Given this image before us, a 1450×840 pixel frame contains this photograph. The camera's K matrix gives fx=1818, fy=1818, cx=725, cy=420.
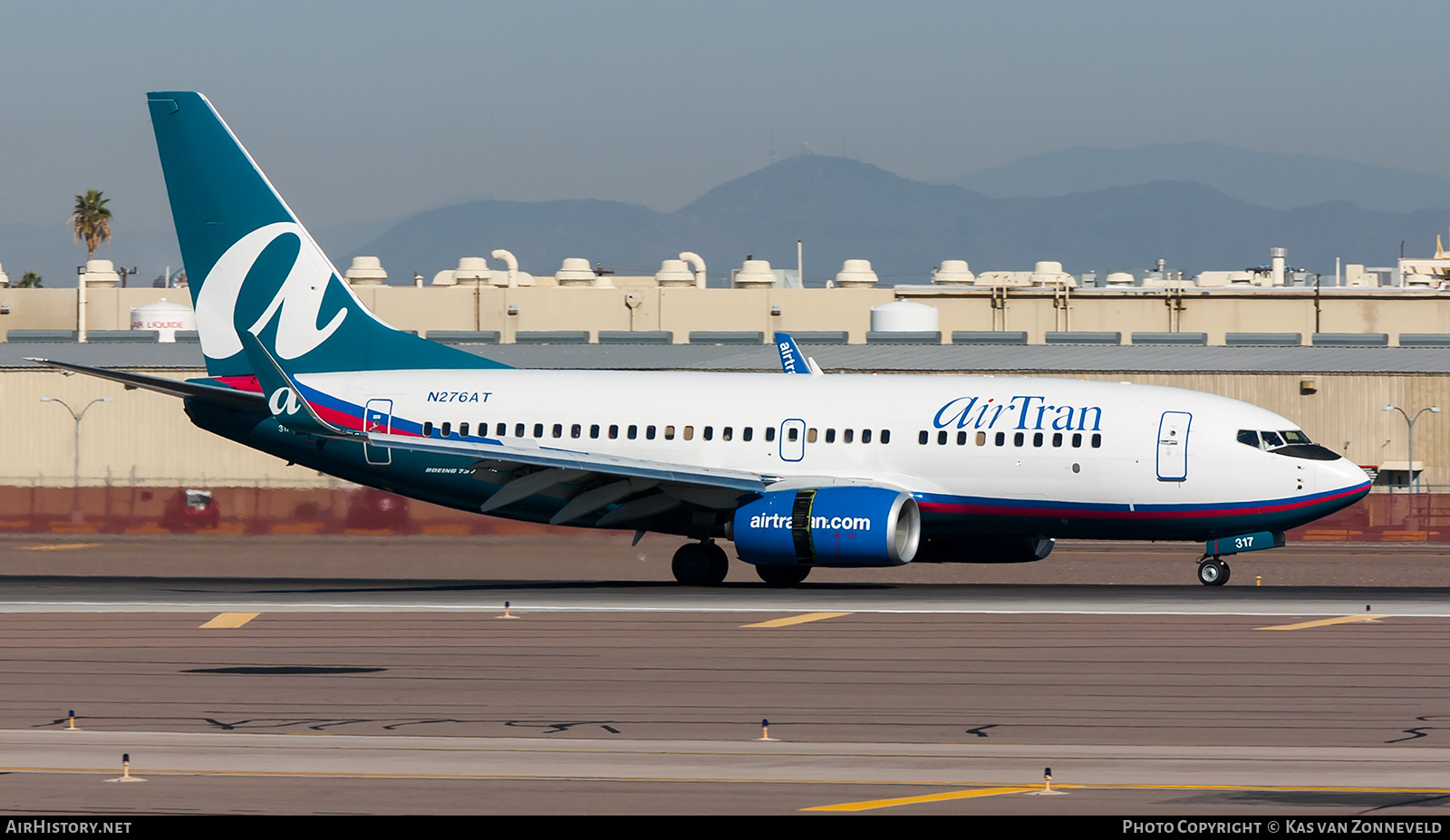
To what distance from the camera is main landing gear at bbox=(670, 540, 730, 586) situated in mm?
35625

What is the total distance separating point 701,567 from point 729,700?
1563cm

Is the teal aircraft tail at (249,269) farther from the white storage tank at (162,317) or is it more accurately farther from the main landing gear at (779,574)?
the white storage tank at (162,317)

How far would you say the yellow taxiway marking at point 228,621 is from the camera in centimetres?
2722

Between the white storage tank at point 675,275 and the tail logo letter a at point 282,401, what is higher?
the white storage tank at point 675,275

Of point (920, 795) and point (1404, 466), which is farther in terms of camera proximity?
point (1404, 466)

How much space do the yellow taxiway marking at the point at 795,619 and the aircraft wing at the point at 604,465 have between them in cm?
581

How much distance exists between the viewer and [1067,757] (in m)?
16.3

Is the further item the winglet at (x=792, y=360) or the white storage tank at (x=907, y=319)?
the white storage tank at (x=907, y=319)

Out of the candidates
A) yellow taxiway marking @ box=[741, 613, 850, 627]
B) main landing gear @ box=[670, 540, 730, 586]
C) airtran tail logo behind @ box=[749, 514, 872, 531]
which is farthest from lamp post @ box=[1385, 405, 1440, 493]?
yellow taxiway marking @ box=[741, 613, 850, 627]

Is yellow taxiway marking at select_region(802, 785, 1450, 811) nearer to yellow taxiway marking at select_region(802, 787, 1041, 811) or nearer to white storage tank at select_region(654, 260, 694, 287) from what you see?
yellow taxiway marking at select_region(802, 787, 1041, 811)

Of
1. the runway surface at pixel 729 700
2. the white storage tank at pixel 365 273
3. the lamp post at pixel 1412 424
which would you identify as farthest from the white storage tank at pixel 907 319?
the runway surface at pixel 729 700

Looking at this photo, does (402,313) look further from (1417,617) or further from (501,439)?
(1417,617)

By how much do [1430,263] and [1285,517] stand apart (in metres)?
102
